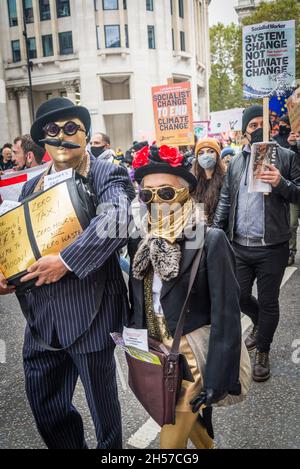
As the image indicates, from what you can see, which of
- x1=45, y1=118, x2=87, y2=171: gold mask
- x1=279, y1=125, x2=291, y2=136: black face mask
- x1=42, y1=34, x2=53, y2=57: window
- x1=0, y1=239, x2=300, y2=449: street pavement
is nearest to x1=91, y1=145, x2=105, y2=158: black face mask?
x1=279, y1=125, x2=291, y2=136: black face mask

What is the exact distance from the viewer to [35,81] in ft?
133

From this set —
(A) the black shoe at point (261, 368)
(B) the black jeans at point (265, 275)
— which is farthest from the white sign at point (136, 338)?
(A) the black shoe at point (261, 368)

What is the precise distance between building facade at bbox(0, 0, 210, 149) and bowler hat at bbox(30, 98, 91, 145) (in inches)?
1419

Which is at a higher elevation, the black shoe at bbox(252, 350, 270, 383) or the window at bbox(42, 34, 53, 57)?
the window at bbox(42, 34, 53, 57)

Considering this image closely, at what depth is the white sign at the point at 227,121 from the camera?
34.2ft

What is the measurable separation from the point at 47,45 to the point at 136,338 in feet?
140

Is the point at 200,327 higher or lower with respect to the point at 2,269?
lower

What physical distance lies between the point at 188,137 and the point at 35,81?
38.3 meters

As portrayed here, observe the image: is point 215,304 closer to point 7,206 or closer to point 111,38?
point 7,206

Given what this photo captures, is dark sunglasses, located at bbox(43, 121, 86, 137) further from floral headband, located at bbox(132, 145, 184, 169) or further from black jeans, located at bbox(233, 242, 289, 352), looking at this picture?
black jeans, located at bbox(233, 242, 289, 352)

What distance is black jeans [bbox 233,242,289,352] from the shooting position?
11.1 feet

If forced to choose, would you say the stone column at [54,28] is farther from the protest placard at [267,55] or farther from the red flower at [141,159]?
the red flower at [141,159]
